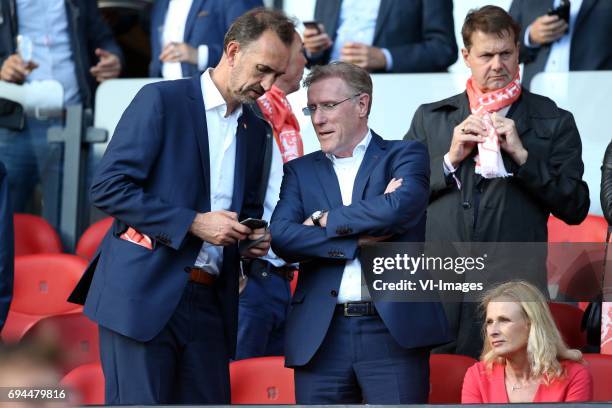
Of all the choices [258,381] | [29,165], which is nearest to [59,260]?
[29,165]

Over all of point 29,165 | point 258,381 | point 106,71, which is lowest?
point 258,381

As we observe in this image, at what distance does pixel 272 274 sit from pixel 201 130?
1.14m

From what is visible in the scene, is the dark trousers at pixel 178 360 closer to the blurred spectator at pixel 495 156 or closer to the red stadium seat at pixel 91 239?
the blurred spectator at pixel 495 156

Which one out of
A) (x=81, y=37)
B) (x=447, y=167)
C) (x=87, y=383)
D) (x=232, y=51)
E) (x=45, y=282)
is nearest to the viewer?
(x=232, y=51)

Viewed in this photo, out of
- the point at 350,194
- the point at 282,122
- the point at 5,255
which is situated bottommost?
the point at 5,255

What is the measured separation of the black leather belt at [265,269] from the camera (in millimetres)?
4742

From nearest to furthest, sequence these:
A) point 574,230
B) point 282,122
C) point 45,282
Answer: point 282,122 → point 574,230 → point 45,282

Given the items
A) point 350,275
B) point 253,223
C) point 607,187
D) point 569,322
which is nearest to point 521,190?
point 607,187

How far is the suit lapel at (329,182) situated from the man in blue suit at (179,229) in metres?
0.26

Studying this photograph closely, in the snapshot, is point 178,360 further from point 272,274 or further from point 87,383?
point 272,274

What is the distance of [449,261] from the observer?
4512 millimetres

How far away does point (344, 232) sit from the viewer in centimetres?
428

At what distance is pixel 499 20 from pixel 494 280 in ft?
3.98

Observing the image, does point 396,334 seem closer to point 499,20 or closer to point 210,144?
point 210,144
